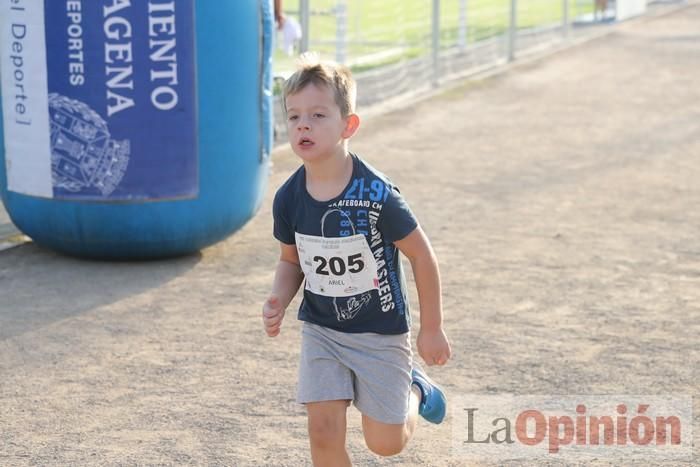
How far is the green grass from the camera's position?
1645 centimetres

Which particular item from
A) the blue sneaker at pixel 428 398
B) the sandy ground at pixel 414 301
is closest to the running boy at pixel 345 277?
the blue sneaker at pixel 428 398

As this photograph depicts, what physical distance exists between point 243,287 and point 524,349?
160cm

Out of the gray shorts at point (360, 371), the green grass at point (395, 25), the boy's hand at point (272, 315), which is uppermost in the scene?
the boy's hand at point (272, 315)

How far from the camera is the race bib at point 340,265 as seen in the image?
12.0 ft

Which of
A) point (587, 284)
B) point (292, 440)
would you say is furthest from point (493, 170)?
point (292, 440)

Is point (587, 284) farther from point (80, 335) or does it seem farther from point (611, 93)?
point (611, 93)

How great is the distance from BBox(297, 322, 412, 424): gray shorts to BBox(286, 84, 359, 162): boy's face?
1.76 feet

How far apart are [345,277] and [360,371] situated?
0.27m

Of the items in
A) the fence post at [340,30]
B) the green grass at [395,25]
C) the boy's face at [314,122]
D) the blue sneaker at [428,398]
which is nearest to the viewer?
the boy's face at [314,122]

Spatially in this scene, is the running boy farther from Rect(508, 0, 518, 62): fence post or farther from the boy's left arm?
Rect(508, 0, 518, 62): fence post

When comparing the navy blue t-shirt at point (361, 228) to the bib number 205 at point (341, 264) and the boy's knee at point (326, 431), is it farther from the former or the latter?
the boy's knee at point (326, 431)

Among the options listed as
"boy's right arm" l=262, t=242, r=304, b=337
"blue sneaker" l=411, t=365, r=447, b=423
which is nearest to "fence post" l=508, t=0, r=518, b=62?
"blue sneaker" l=411, t=365, r=447, b=423

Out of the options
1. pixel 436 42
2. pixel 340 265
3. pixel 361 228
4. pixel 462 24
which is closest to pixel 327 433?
pixel 340 265

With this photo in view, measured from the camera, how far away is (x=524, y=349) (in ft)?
17.6
